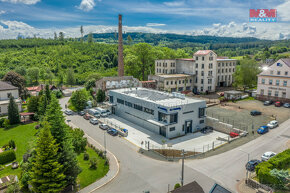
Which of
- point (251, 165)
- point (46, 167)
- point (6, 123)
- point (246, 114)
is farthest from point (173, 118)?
point (6, 123)

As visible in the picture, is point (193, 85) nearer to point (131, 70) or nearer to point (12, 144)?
point (131, 70)

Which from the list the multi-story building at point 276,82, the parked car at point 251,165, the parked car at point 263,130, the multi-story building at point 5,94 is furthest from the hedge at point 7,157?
the multi-story building at point 276,82

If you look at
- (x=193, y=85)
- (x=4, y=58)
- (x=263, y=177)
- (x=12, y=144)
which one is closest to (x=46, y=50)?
(x=4, y=58)

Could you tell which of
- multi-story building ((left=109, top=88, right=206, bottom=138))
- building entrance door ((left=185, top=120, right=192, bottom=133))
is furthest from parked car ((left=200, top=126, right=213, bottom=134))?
building entrance door ((left=185, top=120, right=192, bottom=133))

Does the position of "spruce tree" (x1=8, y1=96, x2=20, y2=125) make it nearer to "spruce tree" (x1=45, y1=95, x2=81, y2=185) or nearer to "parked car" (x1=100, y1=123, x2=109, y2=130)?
"parked car" (x1=100, y1=123, x2=109, y2=130)

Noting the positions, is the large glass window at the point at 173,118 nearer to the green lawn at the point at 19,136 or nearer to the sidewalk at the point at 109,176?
the sidewalk at the point at 109,176

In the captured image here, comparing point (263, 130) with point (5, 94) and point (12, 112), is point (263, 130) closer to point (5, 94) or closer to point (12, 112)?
point (12, 112)
